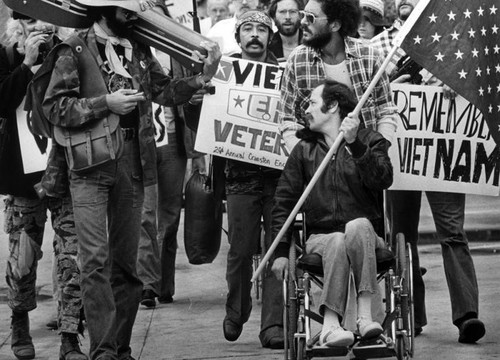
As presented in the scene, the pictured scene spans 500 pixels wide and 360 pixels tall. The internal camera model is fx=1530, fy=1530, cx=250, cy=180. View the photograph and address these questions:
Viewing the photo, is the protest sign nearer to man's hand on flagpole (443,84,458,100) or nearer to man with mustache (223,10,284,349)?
man's hand on flagpole (443,84,458,100)

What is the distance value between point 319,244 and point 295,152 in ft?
1.97

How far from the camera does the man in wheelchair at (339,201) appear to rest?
7.65 metres

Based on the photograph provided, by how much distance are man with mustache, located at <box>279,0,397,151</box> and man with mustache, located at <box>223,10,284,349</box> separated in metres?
0.87

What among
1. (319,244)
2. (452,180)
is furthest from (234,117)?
(319,244)

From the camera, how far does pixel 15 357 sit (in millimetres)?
9125

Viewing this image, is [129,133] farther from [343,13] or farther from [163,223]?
[163,223]

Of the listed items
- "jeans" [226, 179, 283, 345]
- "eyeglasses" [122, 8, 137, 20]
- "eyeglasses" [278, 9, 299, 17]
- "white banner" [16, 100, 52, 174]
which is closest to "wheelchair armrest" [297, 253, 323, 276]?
"jeans" [226, 179, 283, 345]

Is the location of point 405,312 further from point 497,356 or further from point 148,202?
point 148,202

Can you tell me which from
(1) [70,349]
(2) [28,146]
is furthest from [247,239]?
(2) [28,146]

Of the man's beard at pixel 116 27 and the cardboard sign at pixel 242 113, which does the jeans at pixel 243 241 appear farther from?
the man's beard at pixel 116 27

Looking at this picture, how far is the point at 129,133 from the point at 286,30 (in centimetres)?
198

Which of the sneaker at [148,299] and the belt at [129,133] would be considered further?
the sneaker at [148,299]

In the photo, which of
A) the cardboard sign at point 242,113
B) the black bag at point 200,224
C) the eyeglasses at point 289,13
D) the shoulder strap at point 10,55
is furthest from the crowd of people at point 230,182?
the black bag at point 200,224

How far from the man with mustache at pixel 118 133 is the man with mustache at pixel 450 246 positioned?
1.58 m
